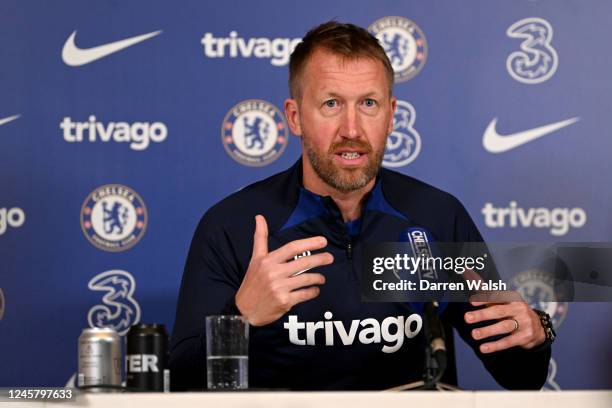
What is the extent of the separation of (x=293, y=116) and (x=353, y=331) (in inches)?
25.5

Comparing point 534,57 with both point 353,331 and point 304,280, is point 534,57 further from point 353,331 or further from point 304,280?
point 304,280

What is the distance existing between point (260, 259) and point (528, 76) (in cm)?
118

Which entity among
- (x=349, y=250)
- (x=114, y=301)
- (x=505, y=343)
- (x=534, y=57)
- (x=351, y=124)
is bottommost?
(x=505, y=343)

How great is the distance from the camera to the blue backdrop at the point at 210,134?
276 centimetres

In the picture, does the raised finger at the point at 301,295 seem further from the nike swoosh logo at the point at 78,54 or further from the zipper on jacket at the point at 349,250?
the nike swoosh logo at the point at 78,54

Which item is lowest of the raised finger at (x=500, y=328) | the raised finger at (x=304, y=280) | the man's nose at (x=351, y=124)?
the raised finger at (x=500, y=328)

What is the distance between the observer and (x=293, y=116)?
2.68 meters

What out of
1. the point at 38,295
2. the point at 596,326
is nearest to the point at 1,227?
the point at 38,295

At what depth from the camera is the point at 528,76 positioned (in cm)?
283

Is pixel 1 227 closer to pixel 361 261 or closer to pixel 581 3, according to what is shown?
pixel 361 261

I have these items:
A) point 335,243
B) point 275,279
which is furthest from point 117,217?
point 275,279

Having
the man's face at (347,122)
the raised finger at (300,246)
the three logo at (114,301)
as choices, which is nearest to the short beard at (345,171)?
the man's face at (347,122)

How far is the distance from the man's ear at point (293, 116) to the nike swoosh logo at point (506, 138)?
0.54 metres

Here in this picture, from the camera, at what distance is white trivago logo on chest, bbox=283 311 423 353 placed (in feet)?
7.66
